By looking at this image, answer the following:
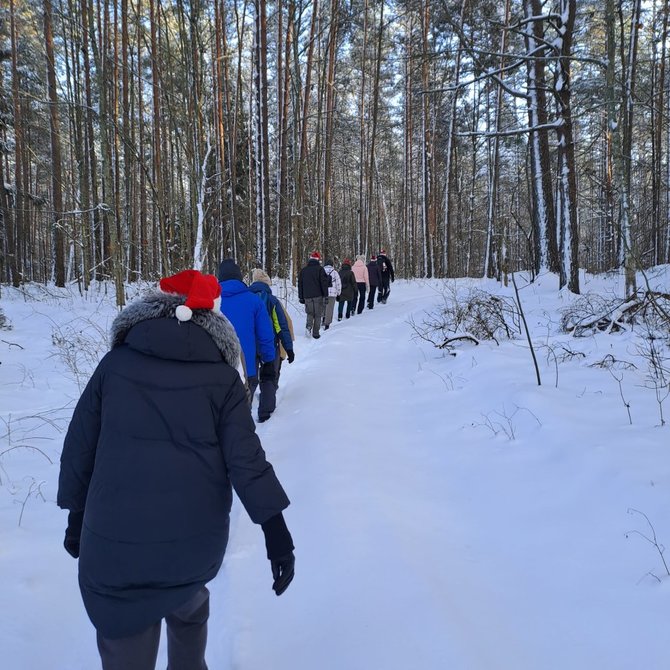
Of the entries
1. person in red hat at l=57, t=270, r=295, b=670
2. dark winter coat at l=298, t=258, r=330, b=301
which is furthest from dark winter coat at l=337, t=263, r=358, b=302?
person in red hat at l=57, t=270, r=295, b=670

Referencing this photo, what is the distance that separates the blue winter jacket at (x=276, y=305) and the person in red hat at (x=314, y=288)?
13.9 ft

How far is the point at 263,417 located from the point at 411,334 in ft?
16.2

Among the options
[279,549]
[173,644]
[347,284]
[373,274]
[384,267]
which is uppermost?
[384,267]

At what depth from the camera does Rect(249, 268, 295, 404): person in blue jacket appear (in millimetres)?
5766

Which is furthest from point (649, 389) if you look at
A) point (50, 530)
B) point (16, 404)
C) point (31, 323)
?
point (31, 323)

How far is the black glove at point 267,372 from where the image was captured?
563 centimetres

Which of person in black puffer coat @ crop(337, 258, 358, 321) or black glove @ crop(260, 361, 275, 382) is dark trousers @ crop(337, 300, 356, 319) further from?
black glove @ crop(260, 361, 275, 382)

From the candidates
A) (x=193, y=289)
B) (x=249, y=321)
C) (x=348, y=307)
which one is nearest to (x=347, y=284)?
(x=348, y=307)

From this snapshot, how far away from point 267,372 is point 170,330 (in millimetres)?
4136

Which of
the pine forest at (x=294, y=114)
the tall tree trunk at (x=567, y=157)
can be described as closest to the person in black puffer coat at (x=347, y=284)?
the pine forest at (x=294, y=114)

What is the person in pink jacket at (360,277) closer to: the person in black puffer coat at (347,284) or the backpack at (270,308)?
the person in black puffer coat at (347,284)

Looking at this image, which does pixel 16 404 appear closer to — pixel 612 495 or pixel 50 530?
pixel 50 530

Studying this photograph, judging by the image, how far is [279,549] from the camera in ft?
5.29

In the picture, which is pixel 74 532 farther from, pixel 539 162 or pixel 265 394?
pixel 539 162
